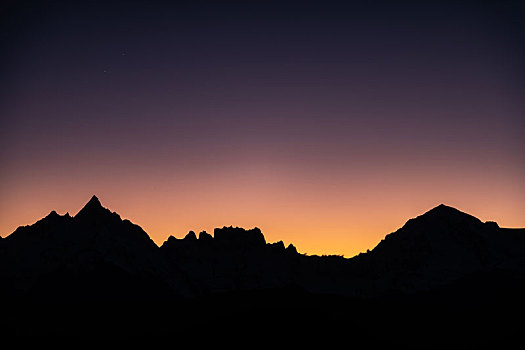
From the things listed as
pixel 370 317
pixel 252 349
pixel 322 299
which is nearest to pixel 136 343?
pixel 252 349

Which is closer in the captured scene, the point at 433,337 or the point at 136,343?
the point at 136,343

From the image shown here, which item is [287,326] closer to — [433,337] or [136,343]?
[136,343]

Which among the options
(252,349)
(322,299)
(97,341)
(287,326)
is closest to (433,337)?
(322,299)

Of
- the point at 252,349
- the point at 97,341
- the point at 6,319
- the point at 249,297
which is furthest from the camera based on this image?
the point at 6,319

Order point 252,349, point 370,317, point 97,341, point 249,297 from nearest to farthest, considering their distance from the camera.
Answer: point 252,349 < point 97,341 < point 249,297 < point 370,317

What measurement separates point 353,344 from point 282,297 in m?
29.6

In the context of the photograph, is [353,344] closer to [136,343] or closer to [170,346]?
[170,346]

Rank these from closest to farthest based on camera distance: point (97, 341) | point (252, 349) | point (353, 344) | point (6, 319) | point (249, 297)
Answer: point (252, 349)
point (353, 344)
point (97, 341)
point (249, 297)
point (6, 319)

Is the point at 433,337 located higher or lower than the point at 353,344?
higher

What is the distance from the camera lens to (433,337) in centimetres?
18300

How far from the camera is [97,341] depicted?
147 m

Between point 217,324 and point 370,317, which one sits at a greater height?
point 370,317

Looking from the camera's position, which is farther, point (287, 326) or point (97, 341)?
point (97, 341)

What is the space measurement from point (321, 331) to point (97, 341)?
5766 cm
